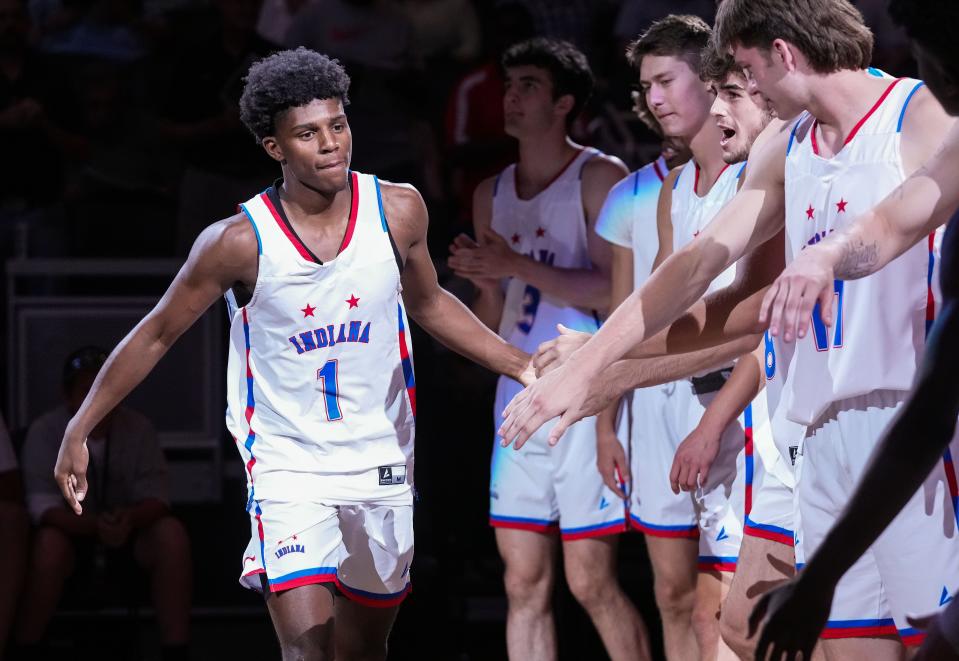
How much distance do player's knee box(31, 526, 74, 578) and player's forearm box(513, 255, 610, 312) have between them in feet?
7.39

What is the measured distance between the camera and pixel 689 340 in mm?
3691

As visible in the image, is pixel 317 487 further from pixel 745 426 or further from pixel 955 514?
pixel 955 514

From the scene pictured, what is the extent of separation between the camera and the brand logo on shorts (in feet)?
13.3

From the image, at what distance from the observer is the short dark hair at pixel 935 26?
246 centimetres

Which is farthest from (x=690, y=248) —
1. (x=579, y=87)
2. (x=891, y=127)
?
(x=579, y=87)

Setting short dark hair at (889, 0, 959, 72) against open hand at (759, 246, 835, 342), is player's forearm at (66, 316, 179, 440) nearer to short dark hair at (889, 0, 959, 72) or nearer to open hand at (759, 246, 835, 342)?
open hand at (759, 246, 835, 342)

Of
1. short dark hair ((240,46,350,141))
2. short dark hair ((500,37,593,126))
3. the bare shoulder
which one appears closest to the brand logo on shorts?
the bare shoulder

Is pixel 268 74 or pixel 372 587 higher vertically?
pixel 268 74

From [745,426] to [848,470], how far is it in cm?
133

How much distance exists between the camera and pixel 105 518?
5938 millimetres

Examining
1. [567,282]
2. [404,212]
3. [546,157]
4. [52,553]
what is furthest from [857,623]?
[52,553]

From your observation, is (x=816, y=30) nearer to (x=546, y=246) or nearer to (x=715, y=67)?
(x=715, y=67)

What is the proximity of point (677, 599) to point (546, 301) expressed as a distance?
1363mm

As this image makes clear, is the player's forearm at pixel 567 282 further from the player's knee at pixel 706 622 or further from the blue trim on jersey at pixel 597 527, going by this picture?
the player's knee at pixel 706 622
